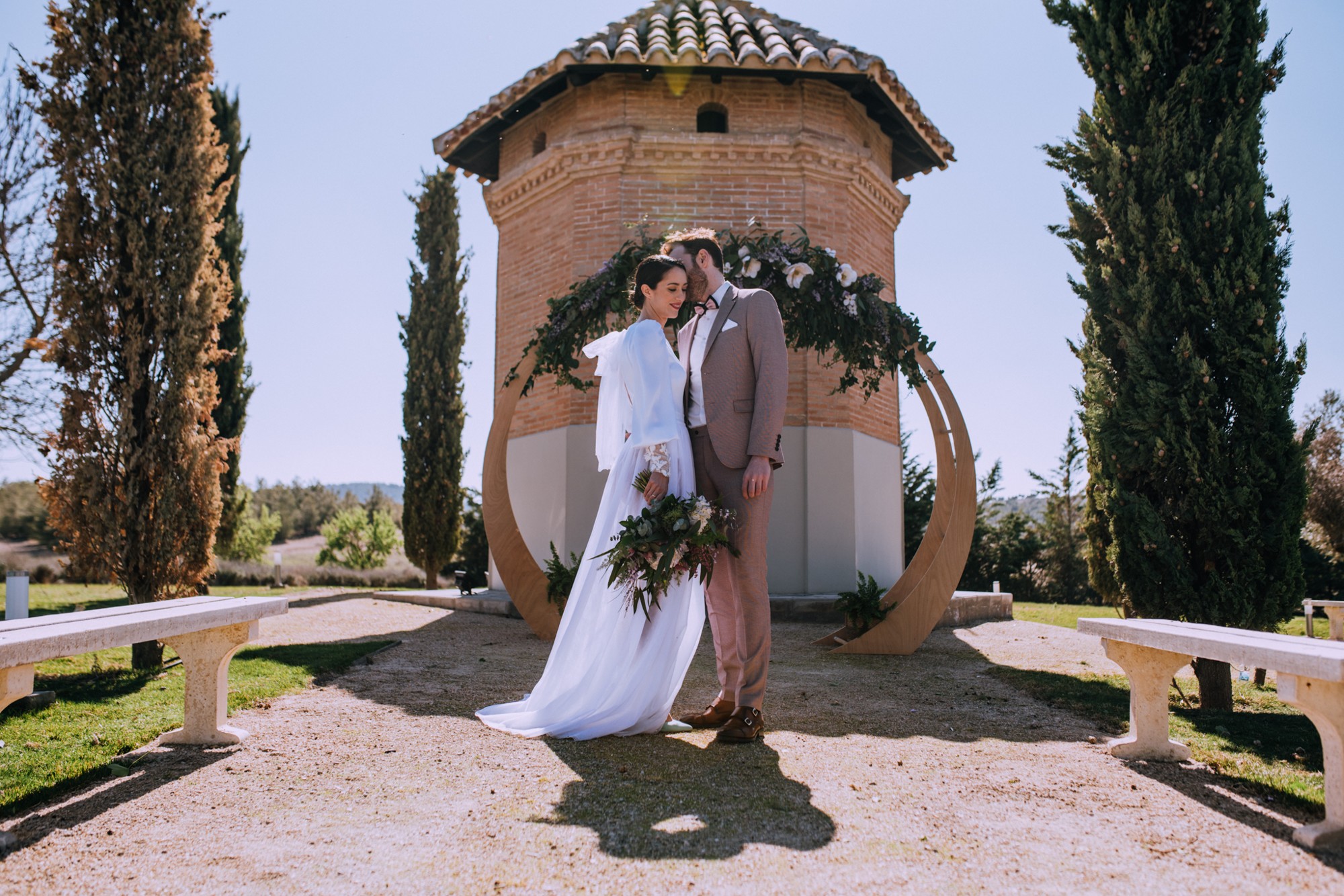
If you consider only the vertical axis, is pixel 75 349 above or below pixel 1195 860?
above

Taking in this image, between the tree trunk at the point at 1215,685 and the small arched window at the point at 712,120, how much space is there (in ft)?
28.4

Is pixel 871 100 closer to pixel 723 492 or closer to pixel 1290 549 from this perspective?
pixel 1290 549

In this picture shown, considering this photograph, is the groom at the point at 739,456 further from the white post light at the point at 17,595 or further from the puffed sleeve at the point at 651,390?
the white post light at the point at 17,595

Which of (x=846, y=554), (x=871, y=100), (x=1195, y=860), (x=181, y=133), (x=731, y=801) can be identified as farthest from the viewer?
(x=871, y=100)

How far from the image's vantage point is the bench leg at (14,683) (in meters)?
2.45

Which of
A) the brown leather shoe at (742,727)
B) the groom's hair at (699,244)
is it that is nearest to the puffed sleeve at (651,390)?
the groom's hair at (699,244)

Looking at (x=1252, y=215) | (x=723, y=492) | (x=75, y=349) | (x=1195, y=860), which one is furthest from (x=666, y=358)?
(x=75, y=349)

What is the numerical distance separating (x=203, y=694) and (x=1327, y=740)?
427 centimetres

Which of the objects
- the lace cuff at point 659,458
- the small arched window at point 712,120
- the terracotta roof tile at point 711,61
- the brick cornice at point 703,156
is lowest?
the lace cuff at point 659,458

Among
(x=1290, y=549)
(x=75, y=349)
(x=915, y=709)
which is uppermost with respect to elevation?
(x=75, y=349)

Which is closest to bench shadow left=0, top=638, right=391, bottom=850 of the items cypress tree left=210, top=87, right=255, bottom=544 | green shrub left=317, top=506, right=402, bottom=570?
cypress tree left=210, top=87, right=255, bottom=544

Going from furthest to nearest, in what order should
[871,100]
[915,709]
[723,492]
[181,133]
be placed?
[871,100] < [181,133] < [915,709] < [723,492]

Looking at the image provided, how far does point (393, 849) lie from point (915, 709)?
3.22m

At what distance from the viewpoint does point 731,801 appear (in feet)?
9.43
